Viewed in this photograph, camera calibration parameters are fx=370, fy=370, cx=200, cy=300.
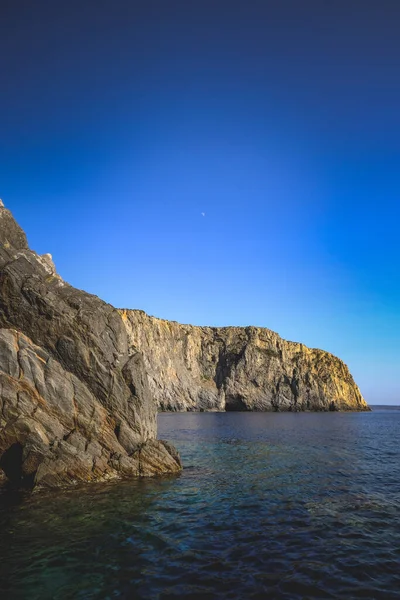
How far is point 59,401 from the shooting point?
80.5ft

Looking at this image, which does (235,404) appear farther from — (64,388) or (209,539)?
(209,539)

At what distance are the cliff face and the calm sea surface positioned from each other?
113440 mm

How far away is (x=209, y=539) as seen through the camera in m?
15.1

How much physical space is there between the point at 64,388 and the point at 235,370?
13816 cm

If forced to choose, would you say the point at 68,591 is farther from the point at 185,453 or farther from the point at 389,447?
the point at 389,447

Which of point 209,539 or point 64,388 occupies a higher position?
point 64,388

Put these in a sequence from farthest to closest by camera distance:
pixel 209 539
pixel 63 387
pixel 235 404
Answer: pixel 235 404 < pixel 63 387 < pixel 209 539

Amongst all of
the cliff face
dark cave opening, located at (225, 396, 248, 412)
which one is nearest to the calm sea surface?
the cliff face

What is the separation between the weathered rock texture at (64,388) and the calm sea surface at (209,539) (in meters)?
2.09

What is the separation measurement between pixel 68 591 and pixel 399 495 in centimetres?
1970

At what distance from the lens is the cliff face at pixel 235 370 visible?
140 m

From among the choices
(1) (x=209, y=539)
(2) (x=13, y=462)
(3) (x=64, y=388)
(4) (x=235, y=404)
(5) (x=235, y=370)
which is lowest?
(1) (x=209, y=539)

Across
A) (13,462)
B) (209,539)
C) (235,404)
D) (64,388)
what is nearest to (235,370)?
(235,404)

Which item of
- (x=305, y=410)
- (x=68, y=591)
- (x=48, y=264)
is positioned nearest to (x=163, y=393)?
(x=305, y=410)
